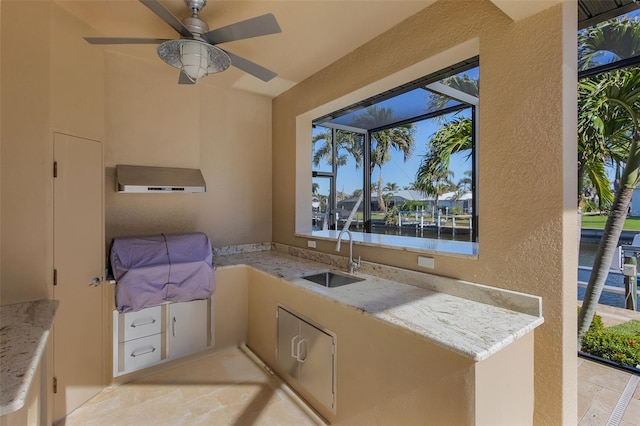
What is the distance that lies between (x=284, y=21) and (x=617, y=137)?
306 cm

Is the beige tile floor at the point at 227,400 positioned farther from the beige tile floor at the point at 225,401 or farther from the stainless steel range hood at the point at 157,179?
the stainless steel range hood at the point at 157,179

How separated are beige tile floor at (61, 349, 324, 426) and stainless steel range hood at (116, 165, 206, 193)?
1.64 metres

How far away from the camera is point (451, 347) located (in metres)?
1.23

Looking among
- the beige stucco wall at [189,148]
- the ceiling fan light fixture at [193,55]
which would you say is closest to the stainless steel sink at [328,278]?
Result: the beige stucco wall at [189,148]

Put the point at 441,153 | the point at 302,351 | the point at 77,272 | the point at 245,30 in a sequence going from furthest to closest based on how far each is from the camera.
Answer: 1. the point at 441,153
2. the point at 302,351
3. the point at 77,272
4. the point at 245,30

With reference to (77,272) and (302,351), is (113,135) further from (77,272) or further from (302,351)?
(302,351)

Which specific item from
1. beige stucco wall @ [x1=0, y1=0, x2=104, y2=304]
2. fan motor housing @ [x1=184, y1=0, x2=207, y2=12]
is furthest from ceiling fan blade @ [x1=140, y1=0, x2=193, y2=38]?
beige stucco wall @ [x1=0, y1=0, x2=104, y2=304]

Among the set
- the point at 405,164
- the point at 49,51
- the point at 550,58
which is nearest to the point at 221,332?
the point at 49,51

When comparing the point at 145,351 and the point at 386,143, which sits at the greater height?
the point at 386,143

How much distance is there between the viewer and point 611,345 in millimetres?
2432

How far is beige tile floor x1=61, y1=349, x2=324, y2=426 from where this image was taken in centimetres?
203

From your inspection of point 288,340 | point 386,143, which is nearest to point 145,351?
point 288,340

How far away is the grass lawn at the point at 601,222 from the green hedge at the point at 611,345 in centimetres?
90

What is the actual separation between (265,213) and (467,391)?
293 cm
